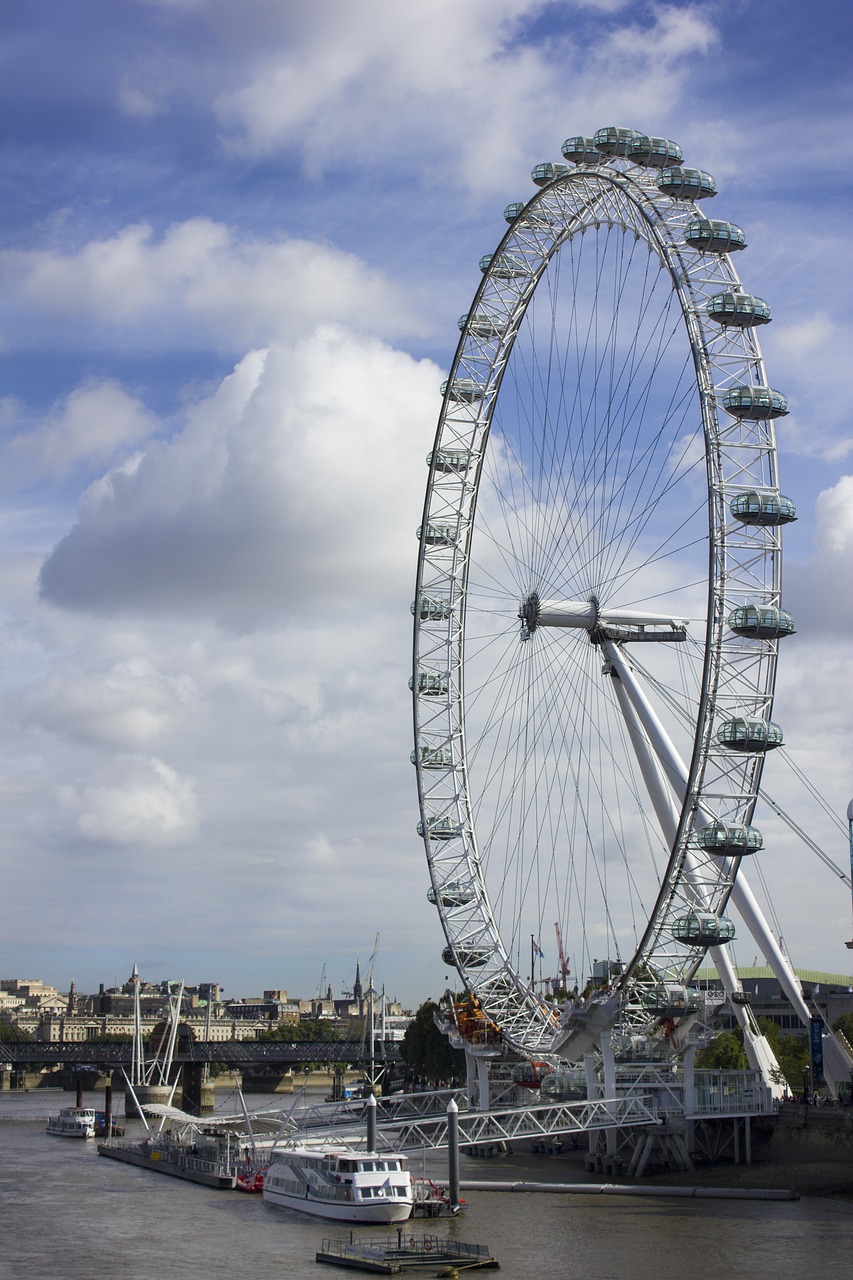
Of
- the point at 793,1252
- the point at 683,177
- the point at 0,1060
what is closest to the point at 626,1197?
the point at 793,1252

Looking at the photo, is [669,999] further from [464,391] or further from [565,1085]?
[464,391]

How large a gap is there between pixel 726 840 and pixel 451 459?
99.0 ft

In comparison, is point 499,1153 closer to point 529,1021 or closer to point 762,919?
point 529,1021

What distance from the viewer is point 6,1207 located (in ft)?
211

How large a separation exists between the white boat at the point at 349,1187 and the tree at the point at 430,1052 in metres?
61.6

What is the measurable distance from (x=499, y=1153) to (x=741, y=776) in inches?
1136

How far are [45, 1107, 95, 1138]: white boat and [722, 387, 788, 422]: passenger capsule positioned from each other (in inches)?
2708

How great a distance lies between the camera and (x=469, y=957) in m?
82.6

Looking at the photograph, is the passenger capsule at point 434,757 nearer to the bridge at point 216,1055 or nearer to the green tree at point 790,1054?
the green tree at point 790,1054

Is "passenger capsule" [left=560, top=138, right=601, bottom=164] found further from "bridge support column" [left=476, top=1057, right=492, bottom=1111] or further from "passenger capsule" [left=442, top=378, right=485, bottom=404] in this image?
"bridge support column" [left=476, top=1057, right=492, bottom=1111]

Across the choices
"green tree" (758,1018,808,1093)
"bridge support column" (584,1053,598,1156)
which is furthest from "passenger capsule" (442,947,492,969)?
"green tree" (758,1018,808,1093)

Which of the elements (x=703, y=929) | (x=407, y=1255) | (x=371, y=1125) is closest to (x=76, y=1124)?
(x=371, y=1125)

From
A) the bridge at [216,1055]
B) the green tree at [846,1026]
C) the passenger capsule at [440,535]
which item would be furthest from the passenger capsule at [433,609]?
the bridge at [216,1055]

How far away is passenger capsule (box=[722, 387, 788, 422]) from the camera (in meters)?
63.5
